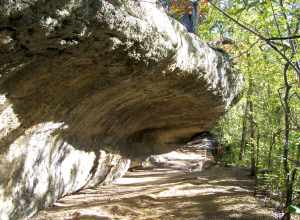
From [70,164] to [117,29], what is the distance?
201 inches

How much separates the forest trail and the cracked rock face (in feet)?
1.63

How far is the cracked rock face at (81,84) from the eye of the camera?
3721mm

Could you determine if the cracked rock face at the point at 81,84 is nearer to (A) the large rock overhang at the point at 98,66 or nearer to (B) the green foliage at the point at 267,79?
(A) the large rock overhang at the point at 98,66

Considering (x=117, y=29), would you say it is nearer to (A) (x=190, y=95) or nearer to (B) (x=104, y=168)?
(A) (x=190, y=95)

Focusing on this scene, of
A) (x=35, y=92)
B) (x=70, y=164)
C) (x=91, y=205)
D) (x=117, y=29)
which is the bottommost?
(x=91, y=205)

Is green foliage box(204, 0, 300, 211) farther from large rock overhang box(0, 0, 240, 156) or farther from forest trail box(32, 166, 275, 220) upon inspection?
large rock overhang box(0, 0, 240, 156)

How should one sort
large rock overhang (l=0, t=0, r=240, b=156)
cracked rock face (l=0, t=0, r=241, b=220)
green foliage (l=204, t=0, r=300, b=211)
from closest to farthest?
large rock overhang (l=0, t=0, r=240, b=156)
cracked rock face (l=0, t=0, r=241, b=220)
green foliage (l=204, t=0, r=300, b=211)

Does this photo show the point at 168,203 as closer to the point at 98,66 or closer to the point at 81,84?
the point at 81,84

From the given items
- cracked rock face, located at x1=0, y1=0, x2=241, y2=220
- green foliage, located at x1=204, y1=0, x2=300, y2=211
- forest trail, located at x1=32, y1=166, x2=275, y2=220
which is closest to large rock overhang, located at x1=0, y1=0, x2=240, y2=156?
cracked rock face, located at x1=0, y1=0, x2=241, y2=220

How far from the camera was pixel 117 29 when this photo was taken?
413 cm

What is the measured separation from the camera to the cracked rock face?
3721 mm

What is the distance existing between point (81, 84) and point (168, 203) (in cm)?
425

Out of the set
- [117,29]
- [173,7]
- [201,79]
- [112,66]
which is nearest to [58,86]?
[112,66]

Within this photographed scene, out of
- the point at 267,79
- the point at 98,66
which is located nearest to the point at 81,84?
the point at 98,66
